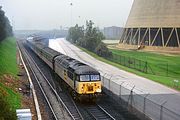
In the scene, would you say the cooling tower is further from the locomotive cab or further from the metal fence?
the locomotive cab

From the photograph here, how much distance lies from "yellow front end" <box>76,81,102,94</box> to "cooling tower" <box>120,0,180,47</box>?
219 ft

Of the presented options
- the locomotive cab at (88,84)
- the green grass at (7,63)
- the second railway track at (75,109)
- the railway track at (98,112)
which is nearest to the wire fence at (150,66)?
the green grass at (7,63)

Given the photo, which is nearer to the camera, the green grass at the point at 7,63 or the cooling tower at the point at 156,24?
the green grass at the point at 7,63

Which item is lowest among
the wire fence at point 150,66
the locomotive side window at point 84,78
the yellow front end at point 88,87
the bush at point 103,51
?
the wire fence at point 150,66

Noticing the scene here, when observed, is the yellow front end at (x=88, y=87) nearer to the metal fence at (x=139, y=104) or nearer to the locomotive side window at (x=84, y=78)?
the locomotive side window at (x=84, y=78)

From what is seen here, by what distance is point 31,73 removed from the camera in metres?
52.8

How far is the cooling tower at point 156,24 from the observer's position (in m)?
95.7

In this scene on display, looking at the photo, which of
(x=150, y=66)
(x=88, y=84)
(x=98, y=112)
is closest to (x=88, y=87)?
(x=88, y=84)

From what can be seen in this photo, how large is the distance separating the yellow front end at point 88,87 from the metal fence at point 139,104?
2.25 meters

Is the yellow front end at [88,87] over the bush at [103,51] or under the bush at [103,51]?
over

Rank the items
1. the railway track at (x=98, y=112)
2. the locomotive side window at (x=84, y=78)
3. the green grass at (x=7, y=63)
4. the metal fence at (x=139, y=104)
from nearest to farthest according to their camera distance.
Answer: the metal fence at (x=139, y=104) < the railway track at (x=98, y=112) < the locomotive side window at (x=84, y=78) < the green grass at (x=7, y=63)

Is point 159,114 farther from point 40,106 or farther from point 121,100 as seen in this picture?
point 40,106

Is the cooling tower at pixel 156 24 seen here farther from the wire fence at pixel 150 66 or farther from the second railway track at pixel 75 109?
the second railway track at pixel 75 109

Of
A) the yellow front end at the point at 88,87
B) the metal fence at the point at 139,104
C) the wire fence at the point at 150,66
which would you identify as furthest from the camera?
the wire fence at the point at 150,66
